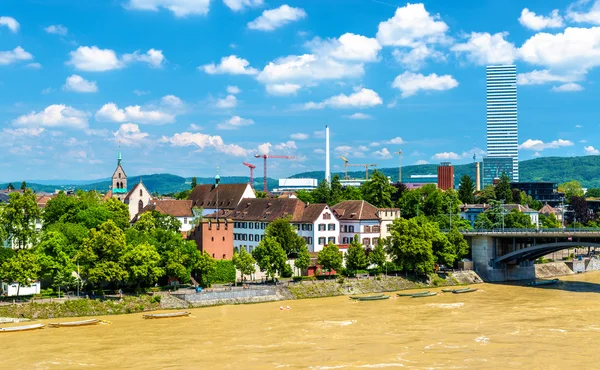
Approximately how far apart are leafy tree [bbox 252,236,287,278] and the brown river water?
554 centimetres

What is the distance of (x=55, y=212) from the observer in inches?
3381

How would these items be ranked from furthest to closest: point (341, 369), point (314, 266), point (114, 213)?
point (114, 213) < point (314, 266) < point (341, 369)

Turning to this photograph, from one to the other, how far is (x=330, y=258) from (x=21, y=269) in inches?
1302

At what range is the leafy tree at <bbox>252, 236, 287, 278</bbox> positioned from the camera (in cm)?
7519

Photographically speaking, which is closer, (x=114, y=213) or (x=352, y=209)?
(x=114, y=213)

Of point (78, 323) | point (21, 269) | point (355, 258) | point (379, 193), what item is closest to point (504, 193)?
point (379, 193)

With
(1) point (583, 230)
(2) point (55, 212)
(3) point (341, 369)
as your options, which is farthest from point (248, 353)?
(1) point (583, 230)

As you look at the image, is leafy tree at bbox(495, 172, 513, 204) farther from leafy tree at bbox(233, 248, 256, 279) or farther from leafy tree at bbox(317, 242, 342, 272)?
leafy tree at bbox(233, 248, 256, 279)

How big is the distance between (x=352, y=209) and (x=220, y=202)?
26.5 m

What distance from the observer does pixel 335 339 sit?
52.0 m

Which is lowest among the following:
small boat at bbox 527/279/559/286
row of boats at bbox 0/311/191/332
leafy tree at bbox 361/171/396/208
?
row of boats at bbox 0/311/191/332

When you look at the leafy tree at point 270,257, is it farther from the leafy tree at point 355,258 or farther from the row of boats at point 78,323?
the row of boats at point 78,323

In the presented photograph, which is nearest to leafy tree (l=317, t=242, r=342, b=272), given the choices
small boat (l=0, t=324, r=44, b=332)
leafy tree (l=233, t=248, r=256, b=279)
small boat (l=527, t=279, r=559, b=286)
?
leafy tree (l=233, t=248, r=256, b=279)

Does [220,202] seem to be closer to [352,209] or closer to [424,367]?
[352,209]
